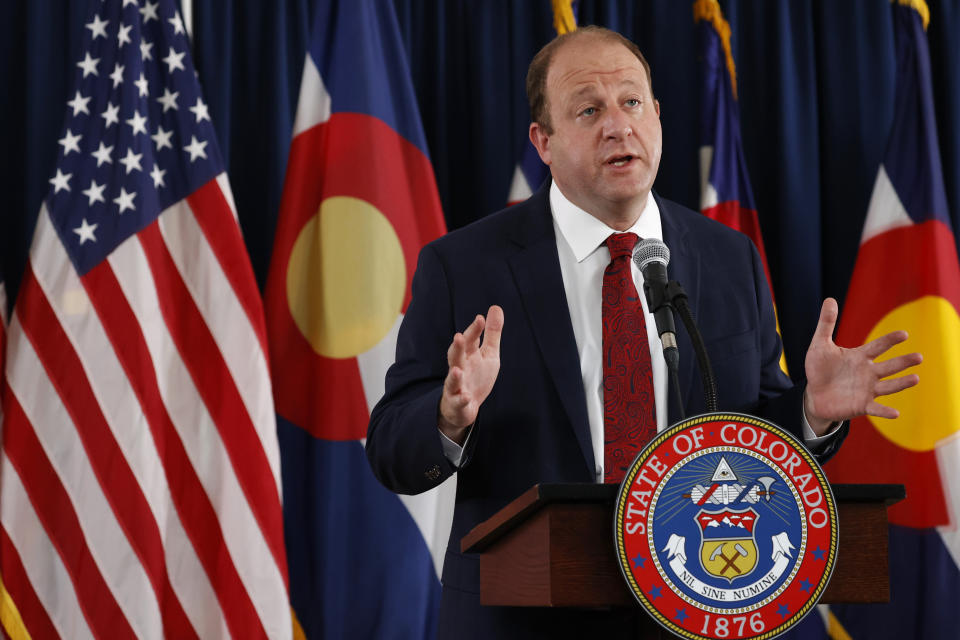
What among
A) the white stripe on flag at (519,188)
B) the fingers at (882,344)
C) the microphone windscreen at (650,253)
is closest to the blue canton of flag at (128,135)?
the white stripe on flag at (519,188)

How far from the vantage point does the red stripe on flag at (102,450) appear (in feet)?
10.6

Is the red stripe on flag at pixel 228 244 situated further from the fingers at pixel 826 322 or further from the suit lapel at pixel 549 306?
the fingers at pixel 826 322

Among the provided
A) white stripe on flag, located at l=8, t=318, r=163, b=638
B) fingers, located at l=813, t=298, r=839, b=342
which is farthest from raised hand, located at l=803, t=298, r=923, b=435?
white stripe on flag, located at l=8, t=318, r=163, b=638

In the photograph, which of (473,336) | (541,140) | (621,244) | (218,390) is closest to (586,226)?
(621,244)

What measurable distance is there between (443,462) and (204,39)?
113 inches

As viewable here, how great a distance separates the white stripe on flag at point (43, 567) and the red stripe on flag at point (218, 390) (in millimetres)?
595

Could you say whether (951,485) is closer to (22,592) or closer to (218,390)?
(218,390)

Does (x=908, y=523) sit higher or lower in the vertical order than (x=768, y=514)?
lower

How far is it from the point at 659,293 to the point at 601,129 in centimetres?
67

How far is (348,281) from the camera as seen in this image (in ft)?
11.7

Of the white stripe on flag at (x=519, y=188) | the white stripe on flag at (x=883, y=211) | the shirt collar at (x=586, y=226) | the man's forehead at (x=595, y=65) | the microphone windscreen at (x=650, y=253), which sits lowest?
the microphone windscreen at (x=650, y=253)

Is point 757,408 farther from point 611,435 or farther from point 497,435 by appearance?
point 497,435

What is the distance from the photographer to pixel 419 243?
3668 millimetres

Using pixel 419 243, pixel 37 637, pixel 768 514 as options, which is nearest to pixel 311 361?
pixel 419 243
